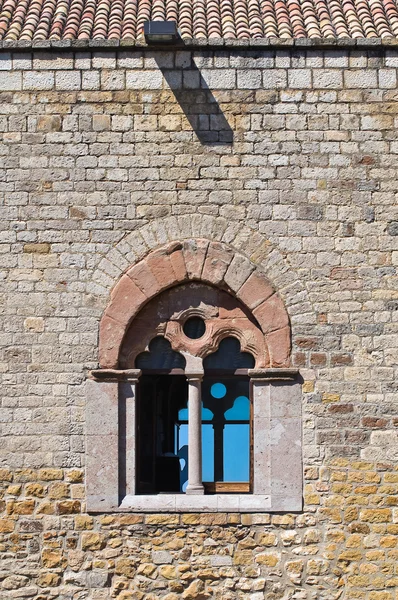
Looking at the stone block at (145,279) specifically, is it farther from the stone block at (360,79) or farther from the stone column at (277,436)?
the stone block at (360,79)

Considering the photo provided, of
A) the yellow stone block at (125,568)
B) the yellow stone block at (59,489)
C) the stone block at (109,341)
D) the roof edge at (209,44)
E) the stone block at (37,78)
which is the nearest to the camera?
the yellow stone block at (125,568)

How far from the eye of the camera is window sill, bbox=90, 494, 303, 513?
8.86 metres

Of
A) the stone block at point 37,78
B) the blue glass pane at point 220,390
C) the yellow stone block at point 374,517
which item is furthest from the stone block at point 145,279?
the yellow stone block at point 374,517

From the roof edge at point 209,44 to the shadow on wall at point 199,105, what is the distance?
0.66 ft

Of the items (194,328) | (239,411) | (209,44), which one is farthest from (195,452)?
(209,44)

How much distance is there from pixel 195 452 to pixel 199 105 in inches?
119

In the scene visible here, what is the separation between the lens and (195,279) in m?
9.13

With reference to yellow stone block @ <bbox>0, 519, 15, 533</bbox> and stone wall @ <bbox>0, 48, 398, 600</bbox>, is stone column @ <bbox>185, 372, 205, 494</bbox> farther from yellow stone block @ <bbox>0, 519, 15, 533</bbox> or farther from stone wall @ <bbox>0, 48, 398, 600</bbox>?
yellow stone block @ <bbox>0, 519, 15, 533</bbox>

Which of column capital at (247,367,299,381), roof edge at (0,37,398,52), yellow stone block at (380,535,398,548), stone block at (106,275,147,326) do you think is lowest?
yellow stone block at (380,535,398,548)

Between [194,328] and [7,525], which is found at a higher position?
[194,328]

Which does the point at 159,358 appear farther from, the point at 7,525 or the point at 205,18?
the point at 205,18

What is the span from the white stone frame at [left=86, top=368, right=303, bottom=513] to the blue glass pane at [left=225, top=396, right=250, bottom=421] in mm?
296

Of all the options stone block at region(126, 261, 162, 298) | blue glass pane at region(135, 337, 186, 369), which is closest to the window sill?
blue glass pane at region(135, 337, 186, 369)

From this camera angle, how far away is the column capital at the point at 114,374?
8953 millimetres
